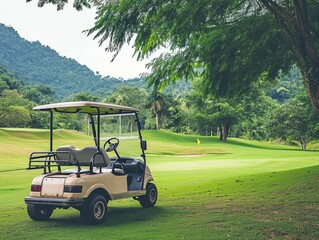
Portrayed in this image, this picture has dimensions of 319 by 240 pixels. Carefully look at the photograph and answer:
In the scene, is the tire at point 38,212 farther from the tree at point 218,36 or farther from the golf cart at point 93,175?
the tree at point 218,36

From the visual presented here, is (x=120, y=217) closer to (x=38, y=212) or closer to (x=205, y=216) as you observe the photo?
(x=38, y=212)

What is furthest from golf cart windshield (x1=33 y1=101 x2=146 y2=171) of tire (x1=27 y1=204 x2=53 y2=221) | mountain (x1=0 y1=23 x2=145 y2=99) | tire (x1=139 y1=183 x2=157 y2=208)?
mountain (x1=0 y1=23 x2=145 y2=99)

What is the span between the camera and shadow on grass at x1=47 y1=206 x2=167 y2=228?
904cm

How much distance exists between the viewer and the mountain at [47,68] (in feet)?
515

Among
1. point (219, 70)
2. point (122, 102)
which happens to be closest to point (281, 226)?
point (219, 70)

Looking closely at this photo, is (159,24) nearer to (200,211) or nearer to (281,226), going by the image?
(200,211)

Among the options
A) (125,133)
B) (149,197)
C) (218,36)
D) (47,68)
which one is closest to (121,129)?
(125,133)

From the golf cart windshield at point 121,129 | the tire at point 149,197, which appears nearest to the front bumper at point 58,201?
the golf cart windshield at point 121,129

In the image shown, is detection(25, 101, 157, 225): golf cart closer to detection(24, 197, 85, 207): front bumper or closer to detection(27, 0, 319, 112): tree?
detection(24, 197, 85, 207): front bumper

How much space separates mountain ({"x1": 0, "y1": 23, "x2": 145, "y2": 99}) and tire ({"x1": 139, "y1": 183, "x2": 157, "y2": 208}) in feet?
462

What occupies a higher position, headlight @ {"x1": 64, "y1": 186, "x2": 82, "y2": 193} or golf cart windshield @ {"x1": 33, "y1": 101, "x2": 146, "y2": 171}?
golf cart windshield @ {"x1": 33, "y1": 101, "x2": 146, "y2": 171}

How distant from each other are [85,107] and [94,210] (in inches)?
88.3

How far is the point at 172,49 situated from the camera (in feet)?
46.3

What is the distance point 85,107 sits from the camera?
9602 mm
